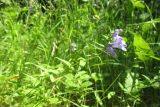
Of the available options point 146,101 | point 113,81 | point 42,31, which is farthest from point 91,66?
point 42,31

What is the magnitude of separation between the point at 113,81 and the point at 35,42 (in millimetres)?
542

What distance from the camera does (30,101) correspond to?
1.82 metres

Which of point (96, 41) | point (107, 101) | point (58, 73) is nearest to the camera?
point (58, 73)

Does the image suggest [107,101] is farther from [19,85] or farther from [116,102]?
[19,85]

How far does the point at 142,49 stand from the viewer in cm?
175

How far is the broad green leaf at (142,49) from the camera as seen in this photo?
5.61ft

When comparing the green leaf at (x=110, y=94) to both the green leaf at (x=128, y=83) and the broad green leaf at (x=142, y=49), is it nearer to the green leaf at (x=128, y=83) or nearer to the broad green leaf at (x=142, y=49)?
the green leaf at (x=128, y=83)

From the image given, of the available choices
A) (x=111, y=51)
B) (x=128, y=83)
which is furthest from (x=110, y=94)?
(x=111, y=51)

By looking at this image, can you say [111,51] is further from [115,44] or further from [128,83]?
[128,83]

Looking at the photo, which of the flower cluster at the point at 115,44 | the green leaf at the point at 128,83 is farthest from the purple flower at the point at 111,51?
the green leaf at the point at 128,83

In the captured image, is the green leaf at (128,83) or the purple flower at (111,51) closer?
the green leaf at (128,83)

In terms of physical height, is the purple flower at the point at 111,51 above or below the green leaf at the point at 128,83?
above

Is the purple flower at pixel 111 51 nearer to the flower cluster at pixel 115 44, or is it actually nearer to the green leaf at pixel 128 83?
the flower cluster at pixel 115 44

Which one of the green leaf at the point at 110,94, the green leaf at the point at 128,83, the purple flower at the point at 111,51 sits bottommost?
the green leaf at the point at 110,94
